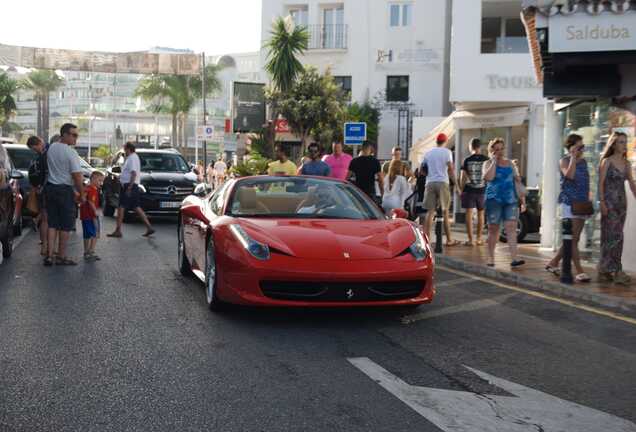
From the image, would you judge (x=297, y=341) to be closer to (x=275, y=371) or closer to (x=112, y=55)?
(x=275, y=371)

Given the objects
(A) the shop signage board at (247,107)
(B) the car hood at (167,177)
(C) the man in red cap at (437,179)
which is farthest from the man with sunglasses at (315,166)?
(A) the shop signage board at (247,107)

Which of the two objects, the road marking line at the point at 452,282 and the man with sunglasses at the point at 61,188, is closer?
the road marking line at the point at 452,282

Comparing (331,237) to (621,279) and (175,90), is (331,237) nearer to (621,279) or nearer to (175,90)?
(621,279)

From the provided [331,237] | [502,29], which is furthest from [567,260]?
[502,29]

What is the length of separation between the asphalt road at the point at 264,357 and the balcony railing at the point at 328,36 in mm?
33619

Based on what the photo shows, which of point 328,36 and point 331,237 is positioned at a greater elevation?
point 328,36

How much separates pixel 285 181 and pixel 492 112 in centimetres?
1554

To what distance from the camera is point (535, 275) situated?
995 centimetres

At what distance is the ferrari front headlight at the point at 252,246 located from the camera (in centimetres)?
652

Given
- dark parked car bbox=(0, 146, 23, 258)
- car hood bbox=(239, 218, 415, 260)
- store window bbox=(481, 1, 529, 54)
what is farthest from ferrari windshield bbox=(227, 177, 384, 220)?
store window bbox=(481, 1, 529, 54)

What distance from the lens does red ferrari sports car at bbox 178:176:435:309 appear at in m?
6.43

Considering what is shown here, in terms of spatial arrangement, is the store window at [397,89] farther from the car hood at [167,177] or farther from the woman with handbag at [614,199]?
the woman with handbag at [614,199]

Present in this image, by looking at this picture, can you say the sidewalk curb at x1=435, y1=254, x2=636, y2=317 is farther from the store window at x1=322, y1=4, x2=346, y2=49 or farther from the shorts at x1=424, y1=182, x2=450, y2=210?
the store window at x1=322, y1=4, x2=346, y2=49

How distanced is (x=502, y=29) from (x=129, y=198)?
15.7 metres
